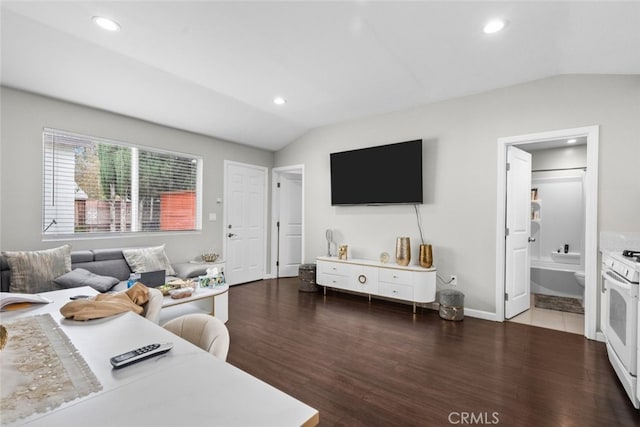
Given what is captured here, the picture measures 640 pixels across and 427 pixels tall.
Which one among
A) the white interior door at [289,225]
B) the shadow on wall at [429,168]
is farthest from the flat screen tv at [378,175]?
the white interior door at [289,225]

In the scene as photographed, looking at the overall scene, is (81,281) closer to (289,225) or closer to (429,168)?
(289,225)

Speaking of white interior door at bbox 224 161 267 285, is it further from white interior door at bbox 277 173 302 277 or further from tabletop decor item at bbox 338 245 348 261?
tabletop decor item at bbox 338 245 348 261

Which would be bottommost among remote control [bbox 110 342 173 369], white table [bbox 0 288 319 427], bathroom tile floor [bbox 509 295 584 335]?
bathroom tile floor [bbox 509 295 584 335]

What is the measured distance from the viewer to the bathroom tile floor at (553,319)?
3286 mm

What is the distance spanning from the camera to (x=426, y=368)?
2.37m

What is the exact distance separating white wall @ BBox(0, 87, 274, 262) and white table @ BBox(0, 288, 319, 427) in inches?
119

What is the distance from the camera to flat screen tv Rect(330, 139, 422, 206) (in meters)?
4.00

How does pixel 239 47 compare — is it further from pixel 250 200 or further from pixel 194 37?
pixel 250 200

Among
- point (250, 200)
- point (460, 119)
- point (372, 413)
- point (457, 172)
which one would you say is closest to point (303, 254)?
point (250, 200)

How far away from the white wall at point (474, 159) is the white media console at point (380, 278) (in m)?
0.35

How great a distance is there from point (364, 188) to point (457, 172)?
128 centimetres

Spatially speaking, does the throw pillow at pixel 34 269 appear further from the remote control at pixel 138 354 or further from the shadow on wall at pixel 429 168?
the shadow on wall at pixel 429 168

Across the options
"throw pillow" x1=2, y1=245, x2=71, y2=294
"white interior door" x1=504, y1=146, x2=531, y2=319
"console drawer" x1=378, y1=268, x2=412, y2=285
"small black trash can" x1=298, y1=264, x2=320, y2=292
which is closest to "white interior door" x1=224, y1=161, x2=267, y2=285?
"small black trash can" x1=298, y1=264, x2=320, y2=292

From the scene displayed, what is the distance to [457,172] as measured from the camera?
379 cm
